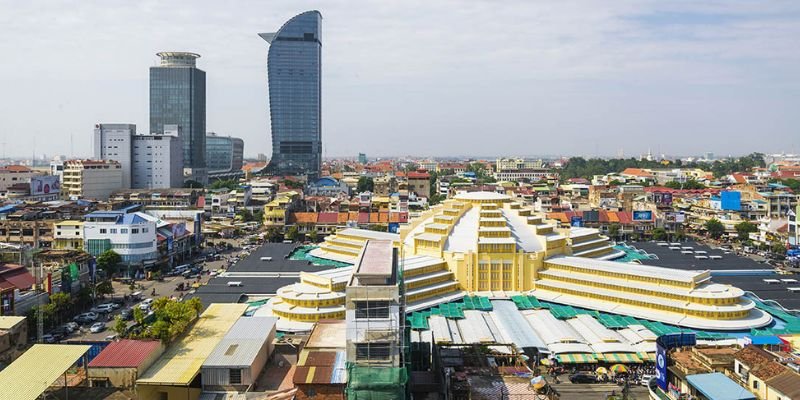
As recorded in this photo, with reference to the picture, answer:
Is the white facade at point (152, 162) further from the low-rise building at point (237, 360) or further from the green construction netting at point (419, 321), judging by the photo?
the low-rise building at point (237, 360)

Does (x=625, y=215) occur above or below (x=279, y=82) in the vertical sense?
below

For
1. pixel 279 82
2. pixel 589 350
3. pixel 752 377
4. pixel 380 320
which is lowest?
pixel 589 350

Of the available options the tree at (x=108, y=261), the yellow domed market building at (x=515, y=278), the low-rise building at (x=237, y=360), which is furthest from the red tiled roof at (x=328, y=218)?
the low-rise building at (x=237, y=360)

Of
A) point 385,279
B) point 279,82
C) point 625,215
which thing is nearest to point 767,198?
point 625,215

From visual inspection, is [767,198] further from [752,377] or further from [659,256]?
[752,377]

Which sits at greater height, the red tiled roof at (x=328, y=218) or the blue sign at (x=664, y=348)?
the red tiled roof at (x=328, y=218)

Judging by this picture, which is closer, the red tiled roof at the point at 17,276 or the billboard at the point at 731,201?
the red tiled roof at the point at 17,276
